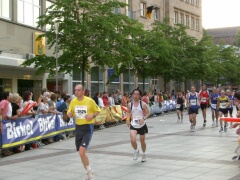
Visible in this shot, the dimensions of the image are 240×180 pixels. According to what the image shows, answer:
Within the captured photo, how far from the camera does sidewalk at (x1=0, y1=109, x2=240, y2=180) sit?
27.5ft

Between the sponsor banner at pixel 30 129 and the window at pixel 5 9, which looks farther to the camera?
the window at pixel 5 9

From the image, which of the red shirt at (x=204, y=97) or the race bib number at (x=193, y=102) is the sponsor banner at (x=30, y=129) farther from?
the red shirt at (x=204, y=97)

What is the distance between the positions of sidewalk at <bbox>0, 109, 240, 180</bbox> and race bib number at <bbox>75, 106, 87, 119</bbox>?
4.13ft

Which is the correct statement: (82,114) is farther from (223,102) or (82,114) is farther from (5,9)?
(5,9)

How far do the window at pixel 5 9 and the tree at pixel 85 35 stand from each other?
153 inches

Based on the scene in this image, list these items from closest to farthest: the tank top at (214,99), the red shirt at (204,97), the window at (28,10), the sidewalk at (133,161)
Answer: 1. the sidewalk at (133,161)
2. the tank top at (214,99)
3. the red shirt at (204,97)
4. the window at (28,10)

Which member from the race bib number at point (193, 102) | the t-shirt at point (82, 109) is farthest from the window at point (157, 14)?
the t-shirt at point (82, 109)

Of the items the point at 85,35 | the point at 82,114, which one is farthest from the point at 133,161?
the point at 85,35

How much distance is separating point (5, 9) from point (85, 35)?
7.30 metres

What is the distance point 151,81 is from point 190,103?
92.8 feet

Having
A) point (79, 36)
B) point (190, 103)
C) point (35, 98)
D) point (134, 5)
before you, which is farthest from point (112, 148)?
point (134, 5)

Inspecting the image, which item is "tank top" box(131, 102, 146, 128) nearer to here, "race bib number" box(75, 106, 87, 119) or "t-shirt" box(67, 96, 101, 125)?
"t-shirt" box(67, 96, 101, 125)

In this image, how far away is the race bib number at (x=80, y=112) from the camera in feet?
27.0

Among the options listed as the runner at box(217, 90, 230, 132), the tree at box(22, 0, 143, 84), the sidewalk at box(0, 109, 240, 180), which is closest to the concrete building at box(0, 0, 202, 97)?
the tree at box(22, 0, 143, 84)
